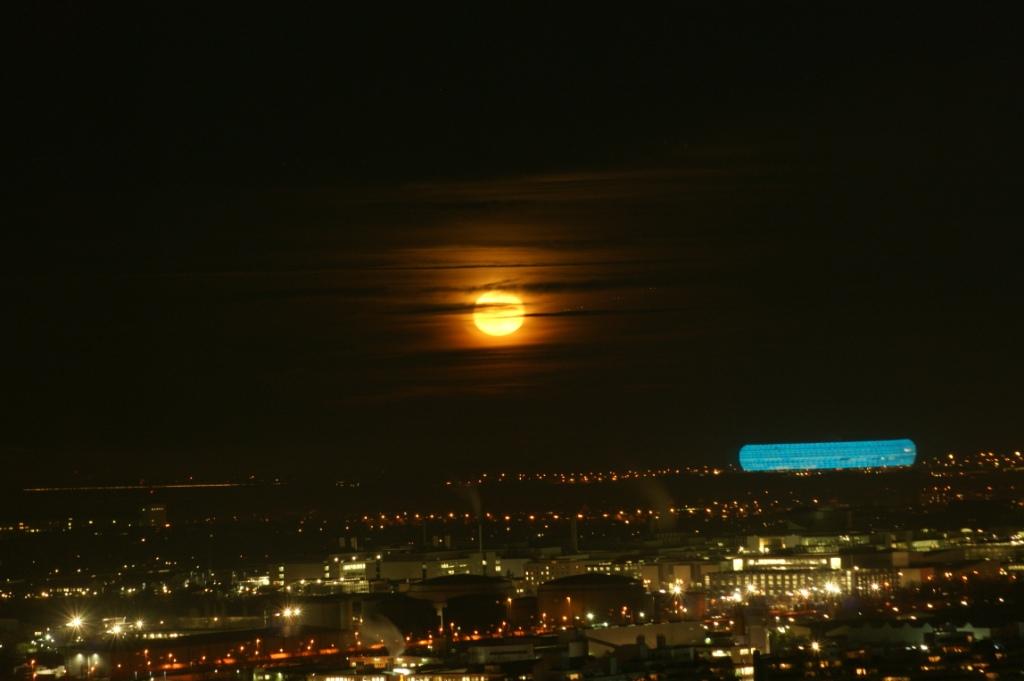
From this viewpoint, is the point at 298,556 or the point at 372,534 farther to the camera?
the point at 372,534

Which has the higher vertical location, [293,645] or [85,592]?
[85,592]

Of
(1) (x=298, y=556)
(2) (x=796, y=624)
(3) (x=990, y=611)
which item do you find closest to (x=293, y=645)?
(2) (x=796, y=624)

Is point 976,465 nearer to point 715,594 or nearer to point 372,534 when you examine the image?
point 372,534

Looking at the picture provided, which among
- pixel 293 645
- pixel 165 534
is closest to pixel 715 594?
pixel 293 645

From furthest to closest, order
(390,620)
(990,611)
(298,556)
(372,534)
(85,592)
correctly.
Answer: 1. (372,534)
2. (298,556)
3. (85,592)
4. (390,620)
5. (990,611)

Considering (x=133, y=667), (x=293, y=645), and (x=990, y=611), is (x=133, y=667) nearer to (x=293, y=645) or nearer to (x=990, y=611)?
(x=293, y=645)

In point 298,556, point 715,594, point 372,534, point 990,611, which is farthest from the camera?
point 372,534

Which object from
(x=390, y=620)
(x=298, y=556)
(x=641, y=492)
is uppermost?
(x=641, y=492)
